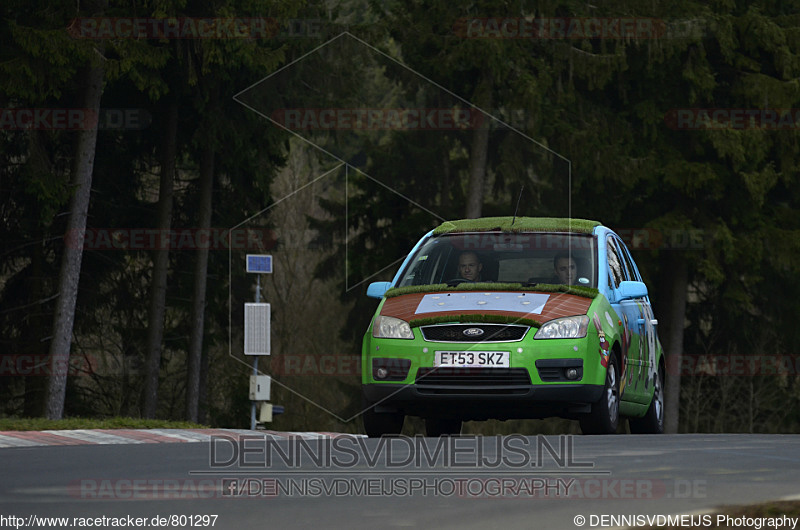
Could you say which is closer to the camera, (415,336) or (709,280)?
(415,336)

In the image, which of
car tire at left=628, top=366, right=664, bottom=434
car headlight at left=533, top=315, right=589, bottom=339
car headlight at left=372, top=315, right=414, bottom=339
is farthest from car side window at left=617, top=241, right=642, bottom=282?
car headlight at left=372, top=315, right=414, bottom=339

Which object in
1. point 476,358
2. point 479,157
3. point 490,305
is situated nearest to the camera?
point 476,358

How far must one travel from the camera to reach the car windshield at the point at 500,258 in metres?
12.7

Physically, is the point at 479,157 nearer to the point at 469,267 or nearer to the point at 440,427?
the point at 440,427

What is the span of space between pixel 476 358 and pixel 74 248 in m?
14.2

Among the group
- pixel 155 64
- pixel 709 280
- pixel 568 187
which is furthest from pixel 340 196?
pixel 155 64

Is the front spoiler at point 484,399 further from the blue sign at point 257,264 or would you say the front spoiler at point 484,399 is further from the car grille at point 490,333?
the blue sign at point 257,264

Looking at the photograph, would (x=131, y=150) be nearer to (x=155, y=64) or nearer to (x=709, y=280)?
(x=155, y=64)

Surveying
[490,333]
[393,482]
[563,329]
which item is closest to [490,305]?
[490,333]

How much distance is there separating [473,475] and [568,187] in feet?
85.4

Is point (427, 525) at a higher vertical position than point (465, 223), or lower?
lower

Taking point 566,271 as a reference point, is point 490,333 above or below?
below

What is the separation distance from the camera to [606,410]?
11.9m

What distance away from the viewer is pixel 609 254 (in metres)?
13.3
